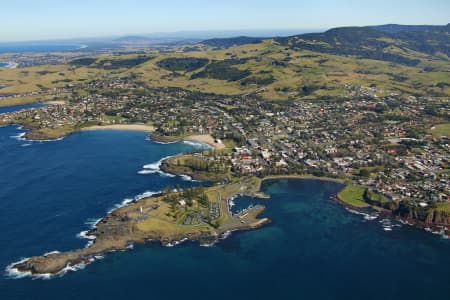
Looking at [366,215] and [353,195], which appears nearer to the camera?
[366,215]

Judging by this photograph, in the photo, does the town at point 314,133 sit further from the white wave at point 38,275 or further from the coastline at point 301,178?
the white wave at point 38,275

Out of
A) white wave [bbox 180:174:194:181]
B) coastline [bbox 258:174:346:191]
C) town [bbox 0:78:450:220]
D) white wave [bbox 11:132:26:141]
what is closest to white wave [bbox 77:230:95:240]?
white wave [bbox 180:174:194:181]

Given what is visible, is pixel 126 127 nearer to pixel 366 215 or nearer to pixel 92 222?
pixel 92 222

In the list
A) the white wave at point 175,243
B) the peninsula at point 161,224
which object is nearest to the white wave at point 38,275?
the peninsula at point 161,224

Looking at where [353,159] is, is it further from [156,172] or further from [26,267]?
[26,267]

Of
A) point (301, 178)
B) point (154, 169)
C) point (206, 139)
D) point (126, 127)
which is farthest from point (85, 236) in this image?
point (126, 127)

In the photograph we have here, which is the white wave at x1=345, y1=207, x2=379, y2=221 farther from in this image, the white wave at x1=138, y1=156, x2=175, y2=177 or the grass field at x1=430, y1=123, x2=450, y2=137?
the grass field at x1=430, y1=123, x2=450, y2=137
